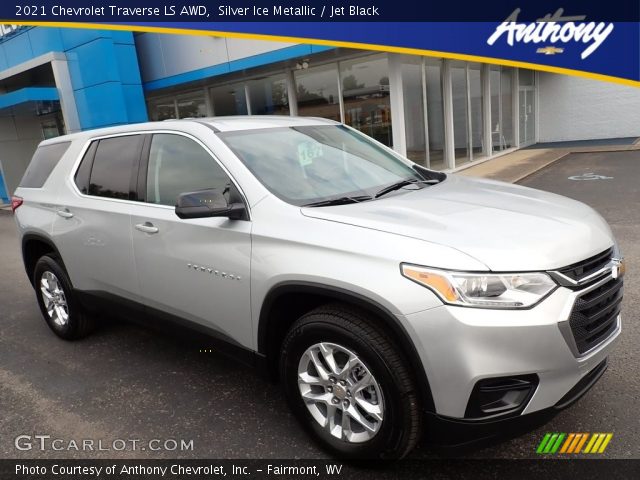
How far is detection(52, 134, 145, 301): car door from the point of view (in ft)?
11.7

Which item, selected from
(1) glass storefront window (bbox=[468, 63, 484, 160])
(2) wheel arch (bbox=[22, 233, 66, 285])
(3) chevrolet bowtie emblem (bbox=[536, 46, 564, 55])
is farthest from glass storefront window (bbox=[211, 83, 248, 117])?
(2) wheel arch (bbox=[22, 233, 66, 285])

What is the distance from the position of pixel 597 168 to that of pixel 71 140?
12.6 m

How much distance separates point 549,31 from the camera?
43.0ft

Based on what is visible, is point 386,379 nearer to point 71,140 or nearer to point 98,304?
point 98,304

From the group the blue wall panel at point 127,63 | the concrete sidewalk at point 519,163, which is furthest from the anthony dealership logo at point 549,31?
the blue wall panel at point 127,63

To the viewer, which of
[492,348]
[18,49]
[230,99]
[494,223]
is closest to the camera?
[492,348]

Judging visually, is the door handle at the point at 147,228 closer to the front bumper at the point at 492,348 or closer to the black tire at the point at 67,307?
the black tire at the point at 67,307

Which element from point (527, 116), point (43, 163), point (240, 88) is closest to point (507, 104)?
point (527, 116)

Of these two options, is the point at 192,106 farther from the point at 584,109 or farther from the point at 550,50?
the point at 584,109

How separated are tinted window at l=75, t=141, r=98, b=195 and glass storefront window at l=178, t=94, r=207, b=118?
13.0 meters

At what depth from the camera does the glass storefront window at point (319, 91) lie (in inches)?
530

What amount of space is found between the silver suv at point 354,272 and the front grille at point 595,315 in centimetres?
1

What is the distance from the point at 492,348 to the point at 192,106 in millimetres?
16657

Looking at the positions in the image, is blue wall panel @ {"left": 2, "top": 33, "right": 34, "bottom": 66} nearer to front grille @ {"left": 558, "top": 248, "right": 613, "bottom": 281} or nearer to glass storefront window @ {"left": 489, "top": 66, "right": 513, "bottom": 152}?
glass storefront window @ {"left": 489, "top": 66, "right": 513, "bottom": 152}
